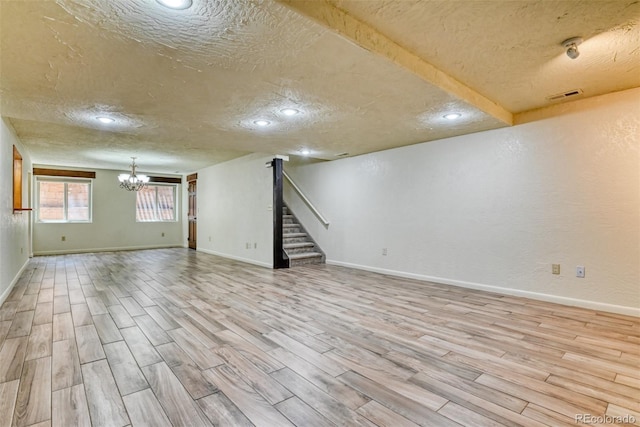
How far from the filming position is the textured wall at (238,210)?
19.9ft

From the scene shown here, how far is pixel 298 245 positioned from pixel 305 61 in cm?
462

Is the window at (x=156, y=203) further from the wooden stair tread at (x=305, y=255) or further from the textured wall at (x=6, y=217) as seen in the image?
the wooden stair tread at (x=305, y=255)

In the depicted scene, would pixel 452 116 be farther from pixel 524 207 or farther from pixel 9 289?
pixel 9 289

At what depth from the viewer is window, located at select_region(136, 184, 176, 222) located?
29.7ft

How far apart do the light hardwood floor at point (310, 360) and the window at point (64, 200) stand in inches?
201

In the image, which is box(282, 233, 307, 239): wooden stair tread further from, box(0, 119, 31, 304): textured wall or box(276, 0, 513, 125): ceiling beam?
box(276, 0, 513, 125): ceiling beam

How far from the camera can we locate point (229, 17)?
1599 millimetres

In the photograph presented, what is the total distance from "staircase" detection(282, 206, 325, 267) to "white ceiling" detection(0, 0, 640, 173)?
301cm

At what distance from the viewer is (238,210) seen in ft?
22.7

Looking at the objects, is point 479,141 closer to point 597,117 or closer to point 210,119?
point 597,117

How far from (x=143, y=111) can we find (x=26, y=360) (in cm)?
229

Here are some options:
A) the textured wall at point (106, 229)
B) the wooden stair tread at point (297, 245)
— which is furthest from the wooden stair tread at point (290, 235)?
the textured wall at point (106, 229)

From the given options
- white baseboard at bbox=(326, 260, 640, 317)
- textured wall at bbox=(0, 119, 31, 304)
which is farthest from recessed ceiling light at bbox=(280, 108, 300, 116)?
textured wall at bbox=(0, 119, 31, 304)

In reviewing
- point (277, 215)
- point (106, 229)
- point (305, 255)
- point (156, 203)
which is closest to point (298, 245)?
point (305, 255)
